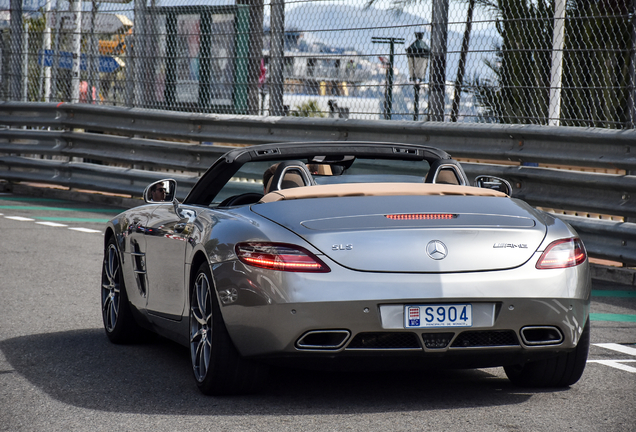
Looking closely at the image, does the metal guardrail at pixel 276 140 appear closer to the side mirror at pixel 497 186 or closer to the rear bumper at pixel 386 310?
the side mirror at pixel 497 186

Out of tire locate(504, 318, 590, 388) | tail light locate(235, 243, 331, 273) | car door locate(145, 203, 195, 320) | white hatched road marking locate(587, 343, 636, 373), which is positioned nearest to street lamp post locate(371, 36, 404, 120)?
white hatched road marking locate(587, 343, 636, 373)

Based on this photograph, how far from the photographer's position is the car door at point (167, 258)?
206 inches

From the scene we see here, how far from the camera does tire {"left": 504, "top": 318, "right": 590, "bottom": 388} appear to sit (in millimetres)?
4832

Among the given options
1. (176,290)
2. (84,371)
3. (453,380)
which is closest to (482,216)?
(453,380)

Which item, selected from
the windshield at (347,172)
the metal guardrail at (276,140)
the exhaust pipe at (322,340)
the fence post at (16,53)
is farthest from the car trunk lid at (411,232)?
the fence post at (16,53)

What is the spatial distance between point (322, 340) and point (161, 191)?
2.04 m

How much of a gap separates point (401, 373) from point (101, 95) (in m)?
12.1

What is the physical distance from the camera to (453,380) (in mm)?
5172

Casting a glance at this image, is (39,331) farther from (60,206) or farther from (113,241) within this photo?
(60,206)

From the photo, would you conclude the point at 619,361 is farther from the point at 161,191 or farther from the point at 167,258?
the point at 161,191

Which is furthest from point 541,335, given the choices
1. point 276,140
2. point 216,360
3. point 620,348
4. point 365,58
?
point 276,140

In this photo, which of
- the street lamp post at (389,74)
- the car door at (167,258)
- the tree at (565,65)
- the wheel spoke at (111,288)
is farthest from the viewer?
the street lamp post at (389,74)

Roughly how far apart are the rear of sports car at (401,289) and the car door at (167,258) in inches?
28.7

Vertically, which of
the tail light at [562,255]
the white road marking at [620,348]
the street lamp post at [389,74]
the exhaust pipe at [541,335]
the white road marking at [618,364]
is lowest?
the white road marking at [620,348]
